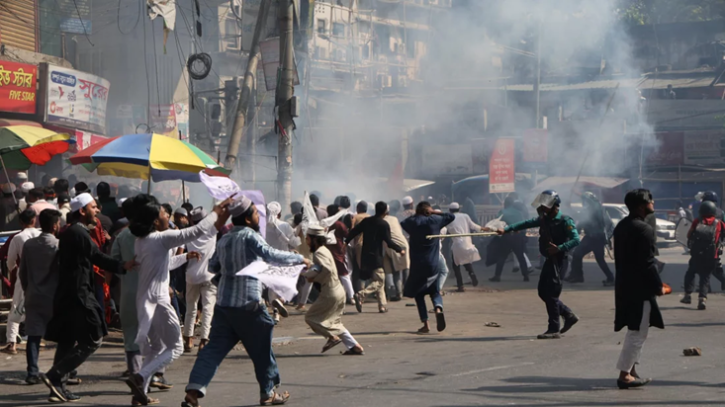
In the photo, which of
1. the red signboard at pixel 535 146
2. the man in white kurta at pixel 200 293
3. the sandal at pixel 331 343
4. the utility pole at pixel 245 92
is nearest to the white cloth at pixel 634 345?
the sandal at pixel 331 343

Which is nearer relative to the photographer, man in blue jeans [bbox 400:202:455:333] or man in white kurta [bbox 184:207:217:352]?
man in white kurta [bbox 184:207:217:352]

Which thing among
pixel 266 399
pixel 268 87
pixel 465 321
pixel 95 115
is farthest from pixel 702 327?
pixel 95 115

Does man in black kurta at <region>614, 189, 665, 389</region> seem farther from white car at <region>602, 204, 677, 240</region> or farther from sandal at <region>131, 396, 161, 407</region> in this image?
white car at <region>602, 204, 677, 240</region>

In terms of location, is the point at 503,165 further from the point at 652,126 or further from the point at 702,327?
the point at 652,126

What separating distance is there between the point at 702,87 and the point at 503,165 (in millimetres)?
21999

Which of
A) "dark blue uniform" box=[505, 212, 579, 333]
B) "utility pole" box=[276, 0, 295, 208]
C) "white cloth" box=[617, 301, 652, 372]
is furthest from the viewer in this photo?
"utility pole" box=[276, 0, 295, 208]

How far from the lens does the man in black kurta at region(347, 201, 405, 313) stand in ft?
41.8

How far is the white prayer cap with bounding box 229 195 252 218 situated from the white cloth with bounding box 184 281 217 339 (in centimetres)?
330

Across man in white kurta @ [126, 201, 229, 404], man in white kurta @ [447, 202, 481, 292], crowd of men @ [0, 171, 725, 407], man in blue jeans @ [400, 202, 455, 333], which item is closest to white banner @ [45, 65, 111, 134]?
man in white kurta @ [447, 202, 481, 292]

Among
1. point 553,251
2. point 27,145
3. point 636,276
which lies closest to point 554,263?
point 553,251

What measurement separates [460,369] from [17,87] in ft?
59.4

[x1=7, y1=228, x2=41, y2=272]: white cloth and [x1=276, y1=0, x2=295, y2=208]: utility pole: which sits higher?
[x1=276, y1=0, x2=295, y2=208]: utility pole

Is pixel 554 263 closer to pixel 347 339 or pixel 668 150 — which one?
pixel 347 339

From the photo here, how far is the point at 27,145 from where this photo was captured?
36.4ft
